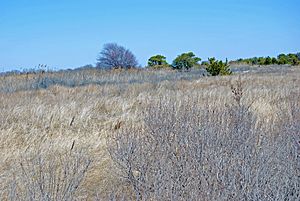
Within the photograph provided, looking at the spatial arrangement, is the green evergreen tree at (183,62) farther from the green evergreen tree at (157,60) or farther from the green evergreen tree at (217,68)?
the green evergreen tree at (217,68)

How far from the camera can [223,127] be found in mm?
4117

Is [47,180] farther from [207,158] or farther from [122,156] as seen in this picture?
[207,158]

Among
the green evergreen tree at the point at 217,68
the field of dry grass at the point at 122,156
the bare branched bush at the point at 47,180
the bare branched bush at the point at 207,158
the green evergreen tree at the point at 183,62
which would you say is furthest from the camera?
the green evergreen tree at the point at 183,62

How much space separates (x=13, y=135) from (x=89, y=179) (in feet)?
6.53

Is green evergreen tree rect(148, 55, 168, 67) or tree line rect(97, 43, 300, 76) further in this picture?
green evergreen tree rect(148, 55, 168, 67)

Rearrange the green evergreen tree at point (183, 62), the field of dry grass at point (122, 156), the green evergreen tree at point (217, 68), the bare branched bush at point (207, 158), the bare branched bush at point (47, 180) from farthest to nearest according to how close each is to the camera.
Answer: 1. the green evergreen tree at point (183, 62)
2. the green evergreen tree at point (217, 68)
3. the bare branched bush at point (47, 180)
4. the field of dry grass at point (122, 156)
5. the bare branched bush at point (207, 158)

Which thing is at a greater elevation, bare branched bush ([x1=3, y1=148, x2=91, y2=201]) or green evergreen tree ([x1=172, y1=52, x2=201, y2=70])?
green evergreen tree ([x1=172, y1=52, x2=201, y2=70])

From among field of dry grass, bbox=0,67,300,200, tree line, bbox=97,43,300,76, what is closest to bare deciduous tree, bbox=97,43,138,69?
tree line, bbox=97,43,300,76

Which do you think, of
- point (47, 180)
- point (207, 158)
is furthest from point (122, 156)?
point (207, 158)

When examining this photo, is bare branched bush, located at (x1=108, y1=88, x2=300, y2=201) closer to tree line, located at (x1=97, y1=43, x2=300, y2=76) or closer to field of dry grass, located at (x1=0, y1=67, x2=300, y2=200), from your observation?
field of dry grass, located at (x1=0, y1=67, x2=300, y2=200)

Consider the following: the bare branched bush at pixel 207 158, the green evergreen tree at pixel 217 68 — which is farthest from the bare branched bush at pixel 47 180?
the green evergreen tree at pixel 217 68

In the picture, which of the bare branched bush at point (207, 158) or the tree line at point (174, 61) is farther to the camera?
the tree line at point (174, 61)

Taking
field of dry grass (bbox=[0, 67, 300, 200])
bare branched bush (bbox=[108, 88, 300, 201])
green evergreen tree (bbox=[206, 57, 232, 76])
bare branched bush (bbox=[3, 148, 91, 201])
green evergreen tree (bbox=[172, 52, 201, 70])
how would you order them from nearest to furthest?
bare branched bush (bbox=[108, 88, 300, 201]) → field of dry grass (bbox=[0, 67, 300, 200]) → bare branched bush (bbox=[3, 148, 91, 201]) → green evergreen tree (bbox=[206, 57, 232, 76]) → green evergreen tree (bbox=[172, 52, 201, 70])

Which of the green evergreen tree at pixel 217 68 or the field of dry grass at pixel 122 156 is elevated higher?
the green evergreen tree at pixel 217 68
